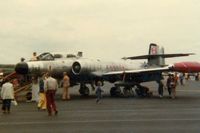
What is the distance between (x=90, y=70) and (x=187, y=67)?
667cm

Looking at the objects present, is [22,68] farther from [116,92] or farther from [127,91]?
[127,91]

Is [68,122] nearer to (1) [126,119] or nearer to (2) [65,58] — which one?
(1) [126,119]

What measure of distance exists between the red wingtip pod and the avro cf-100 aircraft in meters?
0.23

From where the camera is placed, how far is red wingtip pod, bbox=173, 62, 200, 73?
27.6 meters

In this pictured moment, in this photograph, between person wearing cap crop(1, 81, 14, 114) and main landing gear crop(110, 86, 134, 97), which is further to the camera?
main landing gear crop(110, 86, 134, 97)

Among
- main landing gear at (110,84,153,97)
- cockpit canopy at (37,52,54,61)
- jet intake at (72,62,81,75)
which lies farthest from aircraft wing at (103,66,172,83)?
cockpit canopy at (37,52,54,61)

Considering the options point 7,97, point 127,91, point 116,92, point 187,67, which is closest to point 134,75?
point 127,91

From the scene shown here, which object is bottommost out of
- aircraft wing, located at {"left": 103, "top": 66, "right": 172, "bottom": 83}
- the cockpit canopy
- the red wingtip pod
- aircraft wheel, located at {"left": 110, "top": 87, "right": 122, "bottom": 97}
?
aircraft wheel, located at {"left": 110, "top": 87, "right": 122, "bottom": 97}

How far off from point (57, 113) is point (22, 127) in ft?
16.5

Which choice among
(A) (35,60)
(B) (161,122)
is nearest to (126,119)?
(B) (161,122)

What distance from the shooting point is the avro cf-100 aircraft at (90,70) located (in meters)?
29.1

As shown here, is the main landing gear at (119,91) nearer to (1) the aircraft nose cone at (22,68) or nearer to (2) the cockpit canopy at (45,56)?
(2) the cockpit canopy at (45,56)

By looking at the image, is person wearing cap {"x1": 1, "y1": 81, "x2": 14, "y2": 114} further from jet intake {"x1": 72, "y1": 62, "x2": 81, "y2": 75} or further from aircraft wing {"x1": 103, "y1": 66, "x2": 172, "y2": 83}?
aircraft wing {"x1": 103, "y1": 66, "x2": 172, "y2": 83}

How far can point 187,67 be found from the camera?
27.6 m
